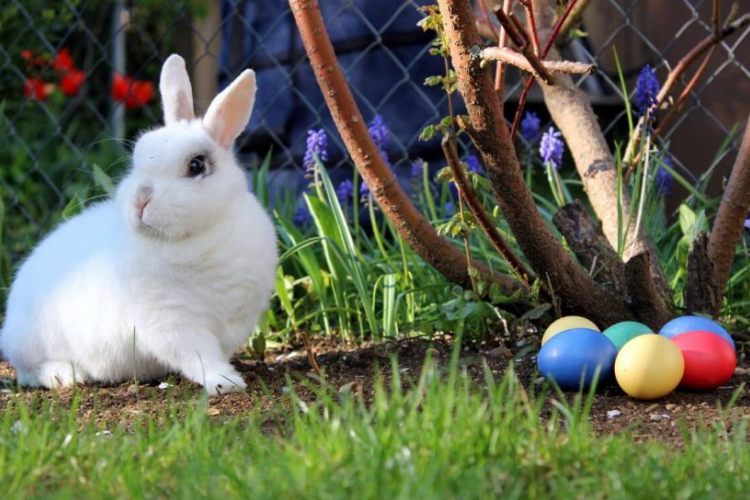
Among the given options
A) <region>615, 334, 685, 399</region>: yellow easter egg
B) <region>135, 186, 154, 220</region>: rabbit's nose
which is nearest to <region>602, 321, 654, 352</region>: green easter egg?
<region>615, 334, 685, 399</region>: yellow easter egg

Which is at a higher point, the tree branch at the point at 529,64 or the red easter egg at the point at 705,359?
the tree branch at the point at 529,64

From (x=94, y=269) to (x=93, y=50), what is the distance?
5.48m

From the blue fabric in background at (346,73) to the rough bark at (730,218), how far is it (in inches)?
64.8

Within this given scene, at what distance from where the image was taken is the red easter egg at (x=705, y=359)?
2512 mm

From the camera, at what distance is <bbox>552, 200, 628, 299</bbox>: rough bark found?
2.96m

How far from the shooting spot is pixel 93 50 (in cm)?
785

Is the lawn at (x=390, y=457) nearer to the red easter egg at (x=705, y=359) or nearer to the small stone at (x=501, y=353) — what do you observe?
the red easter egg at (x=705, y=359)

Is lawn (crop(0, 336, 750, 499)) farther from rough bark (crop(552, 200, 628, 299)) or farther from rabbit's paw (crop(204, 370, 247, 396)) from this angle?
rough bark (crop(552, 200, 628, 299))

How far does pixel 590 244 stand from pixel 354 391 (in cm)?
88

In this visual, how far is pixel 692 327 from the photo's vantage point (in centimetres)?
262

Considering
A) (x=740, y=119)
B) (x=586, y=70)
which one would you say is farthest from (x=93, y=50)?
(x=586, y=70)

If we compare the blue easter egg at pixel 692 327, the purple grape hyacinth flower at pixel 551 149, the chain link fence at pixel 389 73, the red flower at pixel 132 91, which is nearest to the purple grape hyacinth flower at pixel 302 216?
the chain link fence at pixel 389 73

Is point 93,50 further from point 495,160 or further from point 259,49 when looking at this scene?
point 495,160

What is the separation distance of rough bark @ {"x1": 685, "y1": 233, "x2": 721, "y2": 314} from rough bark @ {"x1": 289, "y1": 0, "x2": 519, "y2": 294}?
49 centimetres
